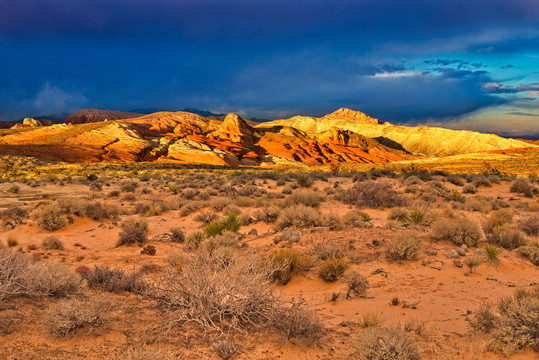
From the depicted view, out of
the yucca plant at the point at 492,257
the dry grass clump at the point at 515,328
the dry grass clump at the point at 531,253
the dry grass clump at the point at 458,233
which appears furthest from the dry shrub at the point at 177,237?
the dry grass clump at the point at 531,253

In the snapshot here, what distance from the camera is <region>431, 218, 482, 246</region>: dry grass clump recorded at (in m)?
8.94

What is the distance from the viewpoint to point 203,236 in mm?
10180

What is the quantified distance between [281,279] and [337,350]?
3.00 meters

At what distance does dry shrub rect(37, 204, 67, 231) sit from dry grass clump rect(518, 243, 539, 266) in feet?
50.5

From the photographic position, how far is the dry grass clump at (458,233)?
894 cm

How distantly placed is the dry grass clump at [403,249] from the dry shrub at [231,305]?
417 centimetres

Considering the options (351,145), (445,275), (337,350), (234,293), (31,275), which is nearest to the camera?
(337,350)

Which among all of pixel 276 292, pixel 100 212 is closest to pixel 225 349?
pixel 276 292

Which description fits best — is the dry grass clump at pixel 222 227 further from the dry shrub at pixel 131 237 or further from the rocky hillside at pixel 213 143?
the rocky hillside at pixel 213 143

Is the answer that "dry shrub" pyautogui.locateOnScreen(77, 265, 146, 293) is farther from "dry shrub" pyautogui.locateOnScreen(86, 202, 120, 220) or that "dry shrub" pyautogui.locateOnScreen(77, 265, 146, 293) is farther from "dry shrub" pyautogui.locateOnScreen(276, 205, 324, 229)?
"dry shrub" pyautogui.locateOnScreen(86, 202, 120, 220)

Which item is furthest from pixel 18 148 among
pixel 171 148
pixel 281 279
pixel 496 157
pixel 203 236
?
pixel 496 157

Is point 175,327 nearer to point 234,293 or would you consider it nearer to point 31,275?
point 234,293

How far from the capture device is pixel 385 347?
11.9 ft

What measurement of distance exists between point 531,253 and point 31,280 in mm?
10485
